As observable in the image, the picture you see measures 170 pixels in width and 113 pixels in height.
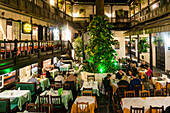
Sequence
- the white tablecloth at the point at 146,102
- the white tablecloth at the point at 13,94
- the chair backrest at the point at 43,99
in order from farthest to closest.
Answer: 1. the white tablecloth at the point at 13,94
2. the chair backrest at the point at 43,99
3. the white tablecloth at the point at 146,102

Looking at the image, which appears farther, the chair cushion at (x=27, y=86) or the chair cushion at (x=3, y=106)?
the chair cushion at (x=27, y=86)

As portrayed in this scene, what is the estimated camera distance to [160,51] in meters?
19.2

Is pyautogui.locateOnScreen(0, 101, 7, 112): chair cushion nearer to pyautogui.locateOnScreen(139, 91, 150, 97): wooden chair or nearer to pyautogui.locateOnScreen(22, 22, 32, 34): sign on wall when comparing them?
pyautogui.locateOnScreen(22, 22, 32, 34): sign on wall

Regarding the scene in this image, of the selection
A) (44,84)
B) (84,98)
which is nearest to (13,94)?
(44,84)

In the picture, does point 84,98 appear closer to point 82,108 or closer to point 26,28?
point 82,108

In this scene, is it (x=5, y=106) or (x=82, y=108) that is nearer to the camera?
(x=82, y=108)

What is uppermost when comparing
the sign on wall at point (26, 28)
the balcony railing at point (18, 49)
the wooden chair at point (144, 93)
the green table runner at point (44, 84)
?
the sign on wall at point (26, 28)

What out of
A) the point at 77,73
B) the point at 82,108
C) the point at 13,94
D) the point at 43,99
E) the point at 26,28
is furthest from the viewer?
the point at 77,73

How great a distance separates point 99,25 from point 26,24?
5744mm

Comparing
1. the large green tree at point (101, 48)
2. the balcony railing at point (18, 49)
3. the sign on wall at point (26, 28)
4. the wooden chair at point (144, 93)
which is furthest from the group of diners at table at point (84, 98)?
the sign on wall at point (26, 28)

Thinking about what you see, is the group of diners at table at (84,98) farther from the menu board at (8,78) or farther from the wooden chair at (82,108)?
the menu board at (8,78)

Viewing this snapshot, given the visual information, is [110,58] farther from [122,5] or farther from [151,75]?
[122,5]

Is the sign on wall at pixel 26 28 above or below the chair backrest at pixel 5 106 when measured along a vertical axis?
above

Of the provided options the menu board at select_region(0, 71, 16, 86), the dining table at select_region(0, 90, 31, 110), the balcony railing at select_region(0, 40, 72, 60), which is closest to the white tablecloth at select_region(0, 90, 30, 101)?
the dining table at select_region(0, 90, 31, 110)
